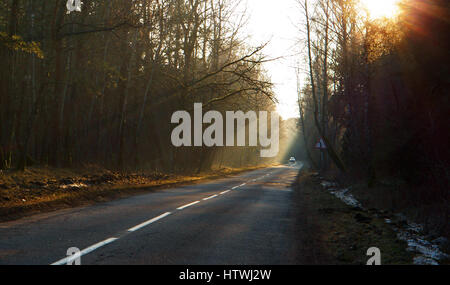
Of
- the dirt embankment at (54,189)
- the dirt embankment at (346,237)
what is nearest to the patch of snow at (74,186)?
the dirt embankment at (54,189)

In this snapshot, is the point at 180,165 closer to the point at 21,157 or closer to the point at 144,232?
the point at 21,157

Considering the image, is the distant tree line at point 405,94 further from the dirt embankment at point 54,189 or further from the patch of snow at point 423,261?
the dirt embankment at point 54,189

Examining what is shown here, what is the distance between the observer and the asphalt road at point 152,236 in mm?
5953

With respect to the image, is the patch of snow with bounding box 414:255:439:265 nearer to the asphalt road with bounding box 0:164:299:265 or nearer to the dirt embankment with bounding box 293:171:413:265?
the dirt embankment with bounding box 293:171:413:265

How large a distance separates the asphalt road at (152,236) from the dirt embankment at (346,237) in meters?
0.32

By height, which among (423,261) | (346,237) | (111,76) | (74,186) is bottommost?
(346,237)

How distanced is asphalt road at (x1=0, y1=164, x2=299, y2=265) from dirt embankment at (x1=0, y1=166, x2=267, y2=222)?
799mm

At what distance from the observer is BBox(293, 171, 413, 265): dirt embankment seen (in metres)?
6.51

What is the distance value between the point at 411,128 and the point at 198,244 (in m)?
10.1

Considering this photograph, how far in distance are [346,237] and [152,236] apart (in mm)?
3934

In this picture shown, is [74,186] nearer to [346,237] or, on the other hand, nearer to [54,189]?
[54,189]

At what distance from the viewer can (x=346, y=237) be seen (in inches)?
329

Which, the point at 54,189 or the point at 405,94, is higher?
the point at 405,94

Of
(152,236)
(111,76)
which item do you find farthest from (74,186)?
(152,236)
